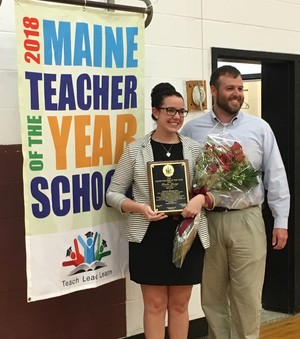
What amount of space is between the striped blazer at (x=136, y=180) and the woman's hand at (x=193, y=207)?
113 millimetres

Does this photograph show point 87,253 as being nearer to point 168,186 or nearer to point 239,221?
point 168,186

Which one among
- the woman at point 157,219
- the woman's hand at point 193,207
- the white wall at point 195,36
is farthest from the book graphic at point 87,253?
the white wall at point 195,36

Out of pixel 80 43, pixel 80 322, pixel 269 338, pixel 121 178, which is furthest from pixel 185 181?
pixel 269 338

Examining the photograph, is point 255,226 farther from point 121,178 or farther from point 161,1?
point 161,1

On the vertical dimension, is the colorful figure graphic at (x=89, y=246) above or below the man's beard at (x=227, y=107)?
below

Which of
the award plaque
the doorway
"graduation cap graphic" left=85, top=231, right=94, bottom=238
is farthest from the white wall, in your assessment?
the award plaque

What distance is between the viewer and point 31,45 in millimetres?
2443

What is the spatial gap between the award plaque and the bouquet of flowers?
88mm

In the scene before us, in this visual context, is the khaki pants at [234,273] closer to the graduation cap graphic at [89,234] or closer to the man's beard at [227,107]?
the man's beard at [227,107]

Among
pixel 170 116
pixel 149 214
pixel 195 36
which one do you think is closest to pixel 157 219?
pixel 149 214

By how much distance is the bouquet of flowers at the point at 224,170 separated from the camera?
106 inches

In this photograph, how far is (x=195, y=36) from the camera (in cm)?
349

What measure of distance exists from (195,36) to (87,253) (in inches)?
61.3

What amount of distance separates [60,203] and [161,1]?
1.41m
